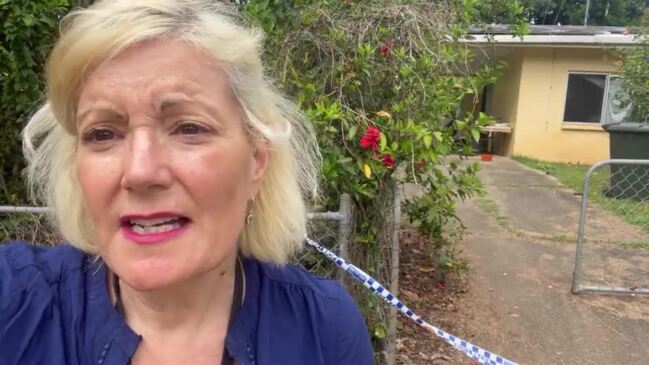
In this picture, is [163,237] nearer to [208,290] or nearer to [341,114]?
[208,290]

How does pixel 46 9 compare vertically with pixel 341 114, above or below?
above

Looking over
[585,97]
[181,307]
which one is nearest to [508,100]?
[585,97]

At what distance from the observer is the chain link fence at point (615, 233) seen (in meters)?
4.84

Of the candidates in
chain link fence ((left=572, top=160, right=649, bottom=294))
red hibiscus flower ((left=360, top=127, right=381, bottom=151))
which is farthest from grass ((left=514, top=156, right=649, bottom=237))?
red hibiscus flower ((left=360, top=127, right=381, bottom=151))

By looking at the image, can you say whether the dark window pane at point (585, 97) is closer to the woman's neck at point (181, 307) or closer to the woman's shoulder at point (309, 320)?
the woman's shoulder at point (309, 320)

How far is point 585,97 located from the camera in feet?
43.3

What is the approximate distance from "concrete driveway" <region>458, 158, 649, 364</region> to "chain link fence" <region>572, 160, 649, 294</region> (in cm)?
2

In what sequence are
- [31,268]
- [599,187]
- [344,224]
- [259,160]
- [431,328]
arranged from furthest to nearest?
[599,187], [344,224], [431,328], [259,160], [31,268]

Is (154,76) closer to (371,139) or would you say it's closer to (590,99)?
(371,139)

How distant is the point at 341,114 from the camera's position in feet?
10.2

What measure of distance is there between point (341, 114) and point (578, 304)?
9.58ft

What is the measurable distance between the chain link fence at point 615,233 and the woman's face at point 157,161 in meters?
4.22

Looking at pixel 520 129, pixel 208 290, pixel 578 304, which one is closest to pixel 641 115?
pixel 520 129

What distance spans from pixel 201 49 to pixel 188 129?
7.1 inches
